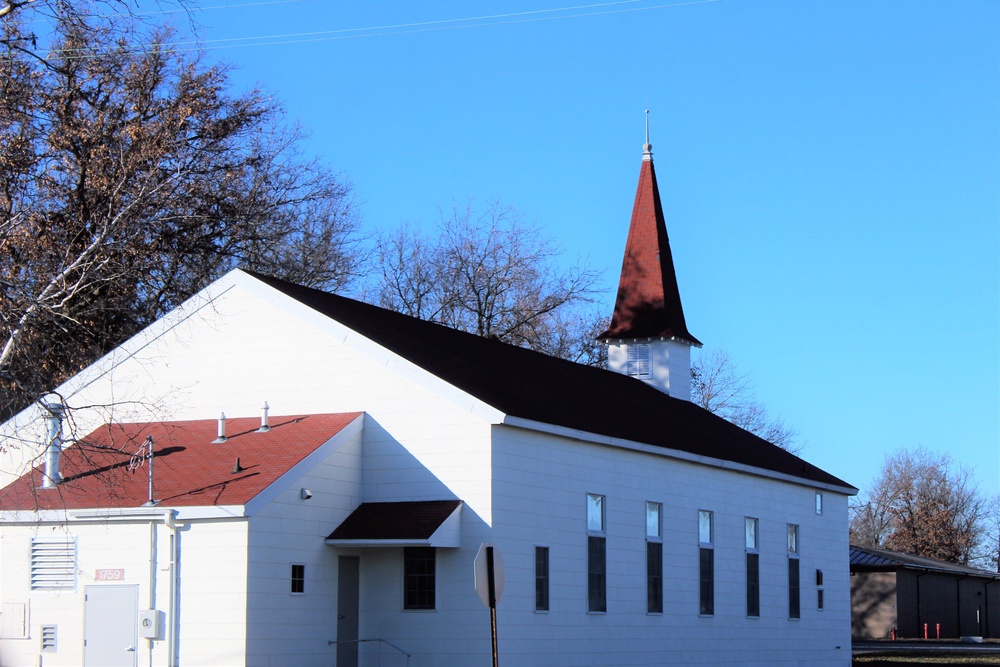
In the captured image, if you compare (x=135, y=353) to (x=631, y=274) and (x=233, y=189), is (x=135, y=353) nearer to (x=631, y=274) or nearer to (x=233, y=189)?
(x=233, y=189)

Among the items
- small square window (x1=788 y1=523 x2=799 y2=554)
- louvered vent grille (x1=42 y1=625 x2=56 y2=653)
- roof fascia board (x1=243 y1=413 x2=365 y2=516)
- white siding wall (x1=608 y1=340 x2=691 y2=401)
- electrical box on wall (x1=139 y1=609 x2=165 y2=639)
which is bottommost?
louvered vent grille (x1=42 y1=625 x2=56 y2=653)

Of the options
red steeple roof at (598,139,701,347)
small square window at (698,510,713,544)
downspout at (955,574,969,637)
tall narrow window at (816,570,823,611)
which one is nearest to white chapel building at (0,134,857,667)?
small square window at (698,510,713,544)

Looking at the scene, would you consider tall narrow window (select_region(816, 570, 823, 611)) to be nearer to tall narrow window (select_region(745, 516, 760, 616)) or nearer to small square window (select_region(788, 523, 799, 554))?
small square window (select_region(788, 523, 799, 554))

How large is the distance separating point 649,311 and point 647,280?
3.59 feet

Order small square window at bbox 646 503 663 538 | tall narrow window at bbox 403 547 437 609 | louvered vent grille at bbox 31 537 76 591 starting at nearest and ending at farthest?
louvered vent grille at bbox 31 537 76 591
tall narrow window at bbox 403 547 437 609
small square window at bbox 646 503 663 538

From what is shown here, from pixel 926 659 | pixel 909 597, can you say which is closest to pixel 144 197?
pixel 926 659

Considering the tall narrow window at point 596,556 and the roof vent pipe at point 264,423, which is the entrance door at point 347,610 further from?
the tall narrow window at point 596,556

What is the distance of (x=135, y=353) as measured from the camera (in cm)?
2664

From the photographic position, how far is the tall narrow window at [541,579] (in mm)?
24656

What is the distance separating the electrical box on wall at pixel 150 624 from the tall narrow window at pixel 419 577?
14.5 feet

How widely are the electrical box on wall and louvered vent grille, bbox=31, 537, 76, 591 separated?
1.77 meters

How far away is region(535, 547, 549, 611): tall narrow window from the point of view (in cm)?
2466

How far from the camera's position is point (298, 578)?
22.5m

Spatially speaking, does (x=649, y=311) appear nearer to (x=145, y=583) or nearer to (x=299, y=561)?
(x=299, y=561)
